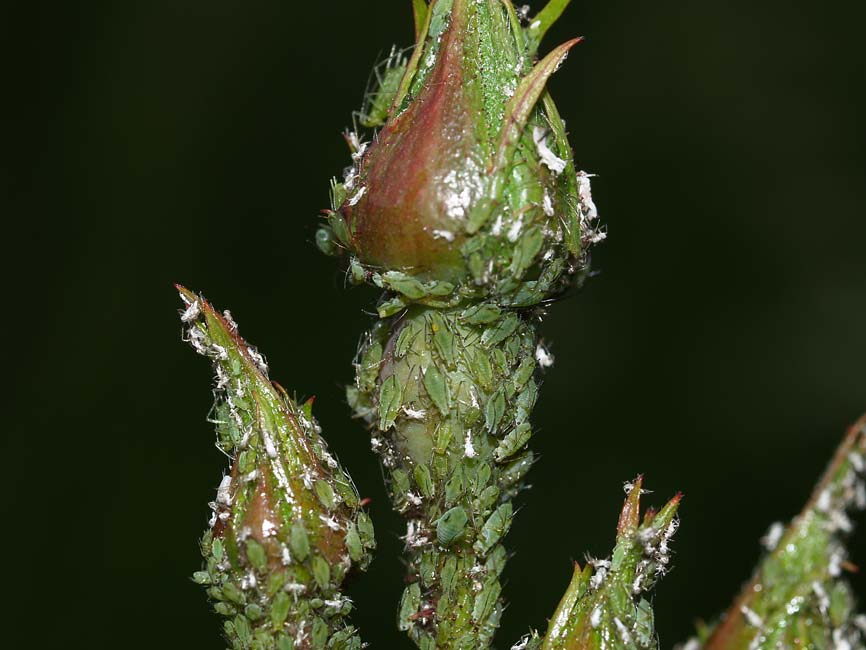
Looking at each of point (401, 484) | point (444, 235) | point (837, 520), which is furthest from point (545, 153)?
point (837, 520)

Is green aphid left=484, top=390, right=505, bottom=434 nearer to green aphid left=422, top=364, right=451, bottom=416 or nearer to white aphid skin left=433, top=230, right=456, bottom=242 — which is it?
green aphid left=422, top=364, right=451, bottom=416

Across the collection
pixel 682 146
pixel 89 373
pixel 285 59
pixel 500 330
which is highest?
pixel 285 59

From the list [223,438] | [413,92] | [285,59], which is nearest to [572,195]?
[413,92]

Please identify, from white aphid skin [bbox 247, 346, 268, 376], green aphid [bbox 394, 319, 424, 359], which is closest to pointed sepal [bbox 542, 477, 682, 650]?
green aphid [bbox 394, 319, 424, 359]

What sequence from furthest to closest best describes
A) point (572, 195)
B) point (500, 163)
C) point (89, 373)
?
point (89, 373)
point (572, 195)
point (500, 163)

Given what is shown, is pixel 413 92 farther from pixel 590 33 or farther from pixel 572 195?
pixel 590 33

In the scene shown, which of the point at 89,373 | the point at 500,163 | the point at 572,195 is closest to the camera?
the point at 500,163
